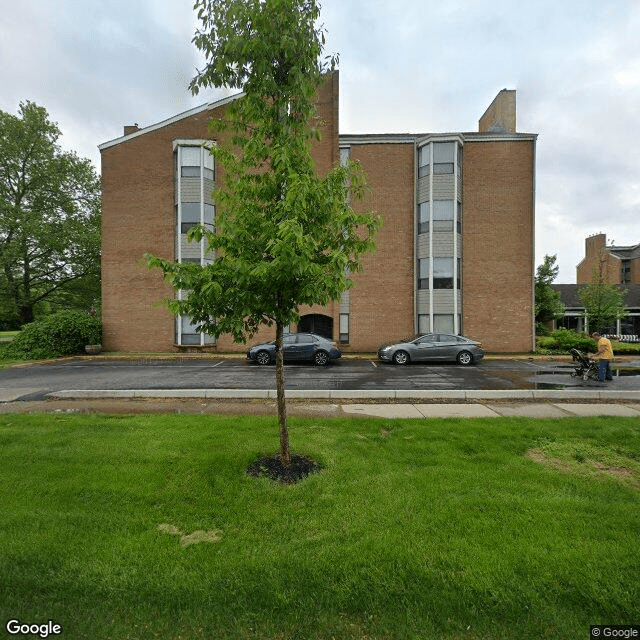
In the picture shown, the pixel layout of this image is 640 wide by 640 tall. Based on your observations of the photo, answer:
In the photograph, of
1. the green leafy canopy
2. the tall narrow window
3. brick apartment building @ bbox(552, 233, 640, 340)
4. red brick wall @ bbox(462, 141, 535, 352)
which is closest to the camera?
the green leafy canopy

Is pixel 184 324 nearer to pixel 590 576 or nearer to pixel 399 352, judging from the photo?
pixel 399 352

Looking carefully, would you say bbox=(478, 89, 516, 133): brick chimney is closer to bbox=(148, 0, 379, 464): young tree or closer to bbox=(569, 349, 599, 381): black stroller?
bbox=(569, 349, 599, 381): black stroller

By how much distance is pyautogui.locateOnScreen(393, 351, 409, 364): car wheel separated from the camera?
55.3 feet

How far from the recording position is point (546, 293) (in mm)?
27062

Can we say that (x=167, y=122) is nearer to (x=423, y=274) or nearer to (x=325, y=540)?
(x=423, y=274)

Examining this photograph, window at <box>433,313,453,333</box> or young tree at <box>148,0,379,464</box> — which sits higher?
young tree at <box>148,0,379,464</box>

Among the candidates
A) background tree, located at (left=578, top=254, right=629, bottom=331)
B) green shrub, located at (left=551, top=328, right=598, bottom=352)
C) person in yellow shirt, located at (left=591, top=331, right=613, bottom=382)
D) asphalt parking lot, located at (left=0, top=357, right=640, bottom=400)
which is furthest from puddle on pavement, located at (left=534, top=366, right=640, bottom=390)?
background tree, located at (left=578, top=254, right=629, bottom=331)

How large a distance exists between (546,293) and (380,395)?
23986 mm

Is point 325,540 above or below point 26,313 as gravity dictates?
below

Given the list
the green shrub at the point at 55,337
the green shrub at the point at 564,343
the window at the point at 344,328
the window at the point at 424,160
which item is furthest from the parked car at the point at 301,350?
the green shrub at the point at 564,343

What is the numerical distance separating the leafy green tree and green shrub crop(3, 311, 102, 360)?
30.4m

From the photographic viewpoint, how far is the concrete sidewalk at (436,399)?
25.7ft

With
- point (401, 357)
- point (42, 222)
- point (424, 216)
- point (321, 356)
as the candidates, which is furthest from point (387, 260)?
point (42, 222)

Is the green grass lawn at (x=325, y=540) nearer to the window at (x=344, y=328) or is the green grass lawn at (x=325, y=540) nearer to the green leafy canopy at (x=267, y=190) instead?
the green leafy canopy at (x=267, y=190)
